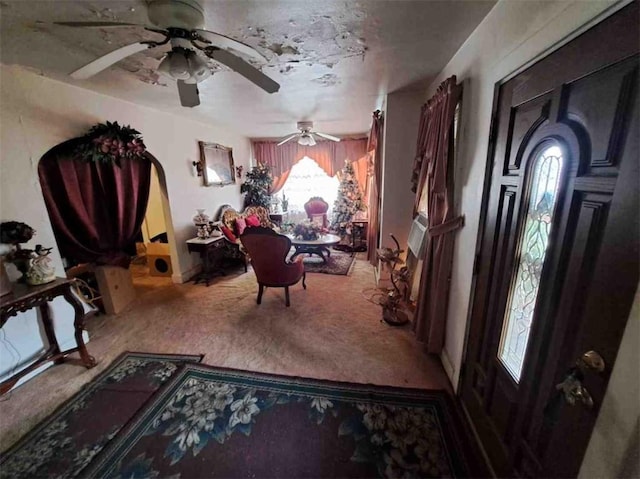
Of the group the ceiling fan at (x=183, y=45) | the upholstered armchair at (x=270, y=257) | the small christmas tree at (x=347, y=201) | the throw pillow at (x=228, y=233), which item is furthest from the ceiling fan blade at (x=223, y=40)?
the small christmas tree at (x=347, y=201)

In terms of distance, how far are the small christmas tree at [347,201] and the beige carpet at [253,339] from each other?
2.03 meters

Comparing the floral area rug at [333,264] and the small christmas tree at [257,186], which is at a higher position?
the small christmas tree at [257,186]

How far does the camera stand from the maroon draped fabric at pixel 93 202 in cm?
236

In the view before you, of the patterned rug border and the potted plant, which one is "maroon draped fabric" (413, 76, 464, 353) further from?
the potted plant

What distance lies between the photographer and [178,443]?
1.46 meters

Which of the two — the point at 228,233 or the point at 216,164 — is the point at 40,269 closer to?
the point at 228,233

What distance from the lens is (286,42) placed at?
1.62 meters

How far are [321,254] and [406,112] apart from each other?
247 centimetres

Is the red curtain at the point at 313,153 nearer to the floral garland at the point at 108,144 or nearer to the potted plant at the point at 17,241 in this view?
the floral garland at the point at 108,144

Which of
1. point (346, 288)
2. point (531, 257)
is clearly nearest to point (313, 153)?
point (346, 288)

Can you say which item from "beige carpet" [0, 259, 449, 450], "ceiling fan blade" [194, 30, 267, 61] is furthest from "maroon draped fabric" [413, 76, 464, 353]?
"ceiling fan blade" [194, 30, 267, 61]

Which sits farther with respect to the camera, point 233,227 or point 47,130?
point 233,227

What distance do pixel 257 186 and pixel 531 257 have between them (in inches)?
207

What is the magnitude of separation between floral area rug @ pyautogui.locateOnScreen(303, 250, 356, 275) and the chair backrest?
124 cm
